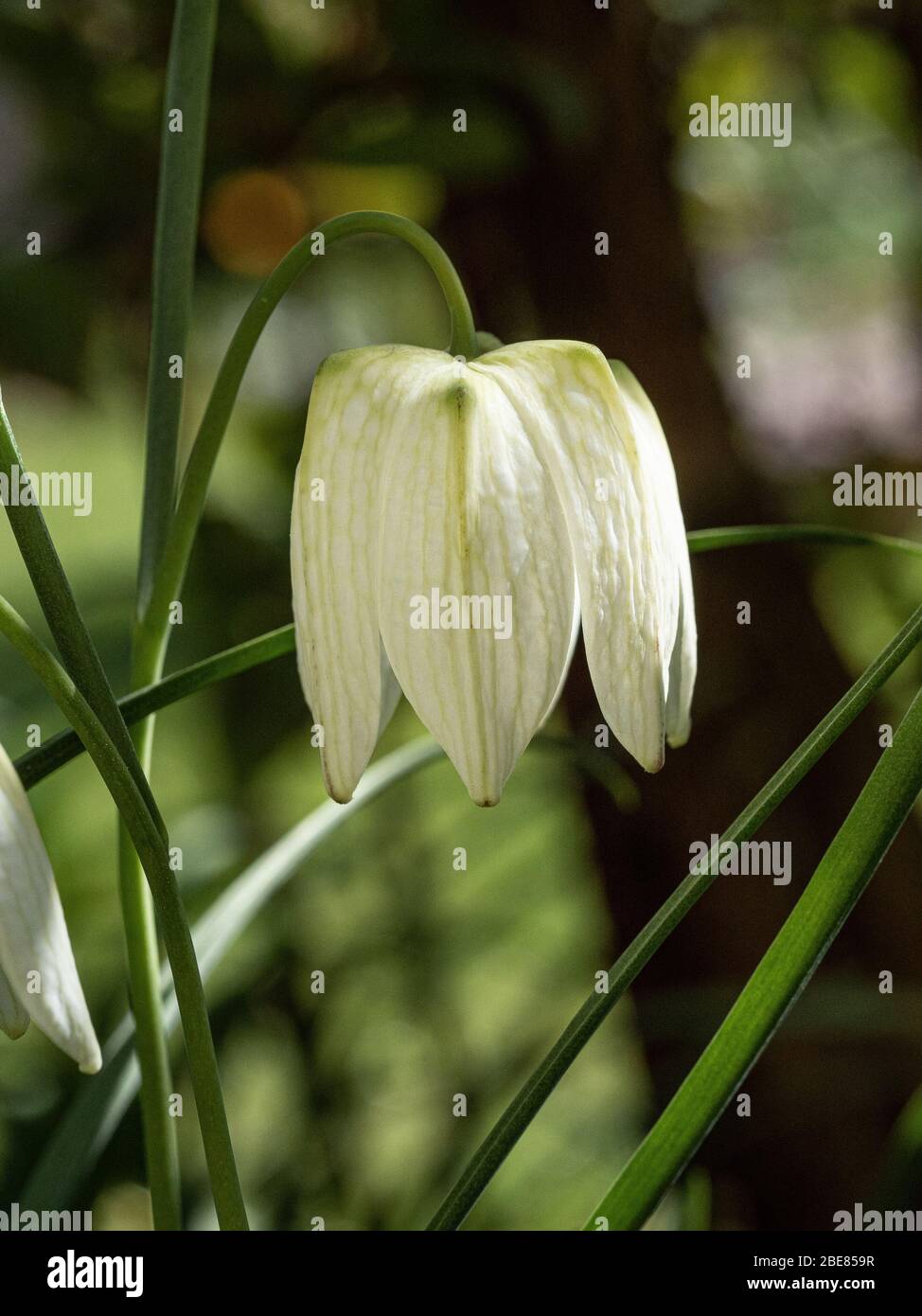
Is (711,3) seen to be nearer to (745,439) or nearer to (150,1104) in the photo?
(745,439)

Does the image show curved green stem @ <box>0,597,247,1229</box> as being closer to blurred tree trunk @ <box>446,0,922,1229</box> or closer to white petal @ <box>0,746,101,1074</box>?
white petal @ <box>0,746,101,1074</box>

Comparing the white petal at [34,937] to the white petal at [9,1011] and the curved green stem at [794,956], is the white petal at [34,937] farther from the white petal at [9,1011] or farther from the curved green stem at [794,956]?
the curved green stem at [794,956]

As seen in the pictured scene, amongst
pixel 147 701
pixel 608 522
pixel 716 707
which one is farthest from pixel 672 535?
pixel 716 707

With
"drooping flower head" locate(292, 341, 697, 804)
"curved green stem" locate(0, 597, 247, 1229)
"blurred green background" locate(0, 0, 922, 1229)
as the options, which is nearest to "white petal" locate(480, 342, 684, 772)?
"drooping flower head" locate(292, 341, 697, 804)

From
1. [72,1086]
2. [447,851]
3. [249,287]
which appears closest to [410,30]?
[249,287]

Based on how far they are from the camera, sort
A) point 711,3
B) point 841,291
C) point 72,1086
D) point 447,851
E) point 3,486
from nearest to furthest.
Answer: point 3,486
point 72,1086
point 711,3
point 447,851
point 841,291
